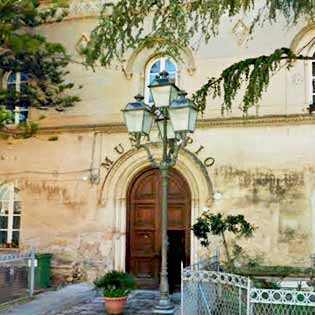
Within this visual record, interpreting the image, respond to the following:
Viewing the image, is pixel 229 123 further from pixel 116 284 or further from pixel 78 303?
pixel 78 303

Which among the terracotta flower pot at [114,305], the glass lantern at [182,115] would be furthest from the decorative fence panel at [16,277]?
the glass lantern at [182,115]

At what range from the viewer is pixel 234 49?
43.5 feet

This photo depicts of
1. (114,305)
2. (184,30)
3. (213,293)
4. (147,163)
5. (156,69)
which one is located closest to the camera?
(184,30)

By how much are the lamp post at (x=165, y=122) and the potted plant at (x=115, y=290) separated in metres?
1.88

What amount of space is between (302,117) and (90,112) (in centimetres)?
572

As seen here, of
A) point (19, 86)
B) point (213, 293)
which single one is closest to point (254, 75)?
point (213, 293)

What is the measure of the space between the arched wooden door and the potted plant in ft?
10.6

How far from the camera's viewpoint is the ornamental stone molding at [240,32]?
520 inches

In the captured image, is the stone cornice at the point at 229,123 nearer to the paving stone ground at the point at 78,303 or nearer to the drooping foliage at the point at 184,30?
the paving stone ground at the point at 78,303

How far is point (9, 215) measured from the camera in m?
14.6

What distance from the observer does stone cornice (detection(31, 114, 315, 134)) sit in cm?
1241

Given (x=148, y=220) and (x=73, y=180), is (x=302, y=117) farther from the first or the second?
(x=73, y=180)

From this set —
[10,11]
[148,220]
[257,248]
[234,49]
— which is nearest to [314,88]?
[234,49]

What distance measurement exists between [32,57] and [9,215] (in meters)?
4.69
